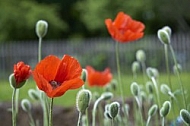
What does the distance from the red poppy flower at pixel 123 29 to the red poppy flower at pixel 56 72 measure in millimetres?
601

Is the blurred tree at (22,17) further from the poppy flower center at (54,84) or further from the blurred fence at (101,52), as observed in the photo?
the poppy flower center at (54,84)

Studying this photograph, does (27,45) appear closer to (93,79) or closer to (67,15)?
(67,15)

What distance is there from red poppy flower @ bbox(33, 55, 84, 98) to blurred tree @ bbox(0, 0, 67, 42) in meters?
14.1

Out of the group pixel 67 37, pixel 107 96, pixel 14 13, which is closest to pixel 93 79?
pixel 107 96

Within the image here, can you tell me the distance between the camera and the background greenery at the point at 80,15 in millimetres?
15812

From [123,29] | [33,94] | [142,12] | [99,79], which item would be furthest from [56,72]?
[142,12]

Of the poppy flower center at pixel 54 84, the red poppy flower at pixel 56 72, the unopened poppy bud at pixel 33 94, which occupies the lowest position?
the poppy flower center at pixel 54 84

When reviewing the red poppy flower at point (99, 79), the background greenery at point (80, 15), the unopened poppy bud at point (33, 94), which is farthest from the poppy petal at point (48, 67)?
the background greenery at point (80, 15)

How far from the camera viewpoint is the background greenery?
1581 cm

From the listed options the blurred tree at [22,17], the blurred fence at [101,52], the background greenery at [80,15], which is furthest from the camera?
the background greenery at [80,15]

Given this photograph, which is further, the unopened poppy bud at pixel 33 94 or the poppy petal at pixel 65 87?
the unopened poppy bud at pixel 33 94

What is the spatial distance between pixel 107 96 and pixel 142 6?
15038 mm

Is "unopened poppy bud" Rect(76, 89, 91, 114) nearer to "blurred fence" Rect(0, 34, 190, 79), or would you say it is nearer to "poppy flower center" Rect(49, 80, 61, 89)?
"poppy flower center" Rect(49, 80, 61, 89)

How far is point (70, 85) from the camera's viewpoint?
3.52 feet
